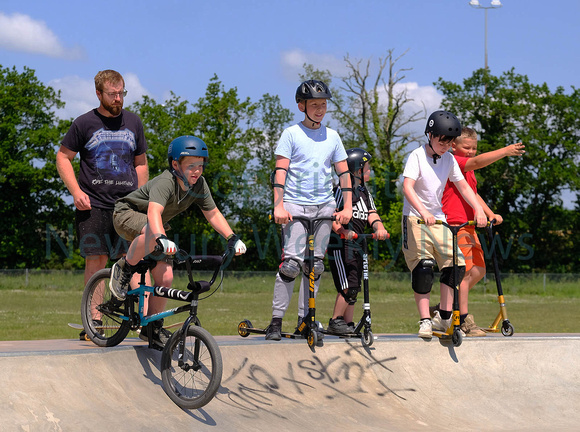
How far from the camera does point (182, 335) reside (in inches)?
202

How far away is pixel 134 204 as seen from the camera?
19.9 ft

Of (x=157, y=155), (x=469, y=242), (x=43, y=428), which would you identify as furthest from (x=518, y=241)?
(x=43, y=428)

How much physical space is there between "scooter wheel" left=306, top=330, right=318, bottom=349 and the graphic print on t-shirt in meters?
2.18

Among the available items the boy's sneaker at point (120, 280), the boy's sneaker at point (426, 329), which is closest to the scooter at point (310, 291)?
the boy's sneaker at point (426, 329)

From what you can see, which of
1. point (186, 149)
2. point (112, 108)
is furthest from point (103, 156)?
point (186, 149)

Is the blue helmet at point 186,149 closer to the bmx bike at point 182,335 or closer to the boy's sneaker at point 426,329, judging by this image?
the bmx bike at point 182,335

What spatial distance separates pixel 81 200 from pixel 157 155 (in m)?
42.4

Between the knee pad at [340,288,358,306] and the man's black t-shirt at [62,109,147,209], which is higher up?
the man's black t-shirt at [62,109,147,209]

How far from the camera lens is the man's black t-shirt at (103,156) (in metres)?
6.62

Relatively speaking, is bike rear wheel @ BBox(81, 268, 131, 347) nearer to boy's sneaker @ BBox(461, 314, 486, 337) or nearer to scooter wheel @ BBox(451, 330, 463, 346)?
scooter wheel @ BBox(451, 330, 463, 346)

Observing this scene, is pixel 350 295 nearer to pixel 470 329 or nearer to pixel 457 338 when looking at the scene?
pixel 457 338

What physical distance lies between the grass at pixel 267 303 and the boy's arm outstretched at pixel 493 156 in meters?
5.64

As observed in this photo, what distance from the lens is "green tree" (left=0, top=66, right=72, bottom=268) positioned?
159 feet

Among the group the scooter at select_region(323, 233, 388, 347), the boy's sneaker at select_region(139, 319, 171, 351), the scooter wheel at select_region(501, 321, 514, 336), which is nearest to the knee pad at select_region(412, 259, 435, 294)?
the scooter at select_region(323, 233, 388, 347)
